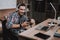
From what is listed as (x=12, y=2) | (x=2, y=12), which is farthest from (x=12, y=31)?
(x=12, y=2)

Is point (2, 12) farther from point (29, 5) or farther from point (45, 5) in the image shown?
point (45, 5)

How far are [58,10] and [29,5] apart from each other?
48.2 inches

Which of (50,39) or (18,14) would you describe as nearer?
(50,39)

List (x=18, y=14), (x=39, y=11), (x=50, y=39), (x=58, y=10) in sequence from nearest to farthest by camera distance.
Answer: (x=50, y=39) < (x=18, y=14) < (x=58, y=10) < (x=39, y=11)

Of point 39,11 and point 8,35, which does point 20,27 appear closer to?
point 8,35

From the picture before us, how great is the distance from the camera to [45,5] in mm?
5188

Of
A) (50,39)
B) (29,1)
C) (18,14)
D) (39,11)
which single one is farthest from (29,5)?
(50,39)

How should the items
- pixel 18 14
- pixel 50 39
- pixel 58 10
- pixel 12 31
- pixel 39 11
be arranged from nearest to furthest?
pixel 50 39
pixel 12 31
pixel 18 14
pixel 58 10
pixel 39 11

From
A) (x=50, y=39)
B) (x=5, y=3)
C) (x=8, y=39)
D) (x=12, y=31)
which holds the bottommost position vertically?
(x=8, y=39)

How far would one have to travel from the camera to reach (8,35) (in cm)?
264

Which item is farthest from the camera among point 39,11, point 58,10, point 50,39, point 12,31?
point 39,11

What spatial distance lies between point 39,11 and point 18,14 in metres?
2.65

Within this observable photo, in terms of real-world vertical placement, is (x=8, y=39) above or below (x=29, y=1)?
below

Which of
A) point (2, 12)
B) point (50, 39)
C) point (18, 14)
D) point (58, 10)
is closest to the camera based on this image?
point (50, 39)
